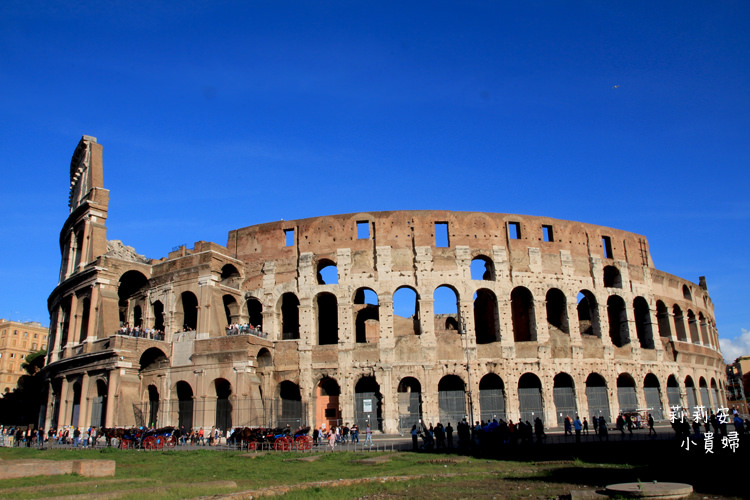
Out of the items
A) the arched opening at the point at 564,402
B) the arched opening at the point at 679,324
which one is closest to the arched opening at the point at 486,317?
the arched opening at the point at 564,402

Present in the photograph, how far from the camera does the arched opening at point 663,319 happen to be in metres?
39.2

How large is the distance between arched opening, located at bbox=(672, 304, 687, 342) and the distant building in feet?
258

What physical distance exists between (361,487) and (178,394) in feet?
75.4

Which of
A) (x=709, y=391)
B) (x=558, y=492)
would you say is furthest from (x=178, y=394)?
(x=709, y=391)

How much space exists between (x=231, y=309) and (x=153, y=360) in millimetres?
5082

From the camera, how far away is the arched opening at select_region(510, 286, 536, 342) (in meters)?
34.1

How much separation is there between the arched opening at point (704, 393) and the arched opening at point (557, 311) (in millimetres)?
11925

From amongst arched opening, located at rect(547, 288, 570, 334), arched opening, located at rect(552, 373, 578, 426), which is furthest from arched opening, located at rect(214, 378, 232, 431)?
arched opening, located at rect(547, 288, 570, 334)

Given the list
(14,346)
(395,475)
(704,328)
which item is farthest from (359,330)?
(14,346)

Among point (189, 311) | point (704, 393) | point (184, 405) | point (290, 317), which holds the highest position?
point (189, 311)

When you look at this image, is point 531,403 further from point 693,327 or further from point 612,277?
point 693,327

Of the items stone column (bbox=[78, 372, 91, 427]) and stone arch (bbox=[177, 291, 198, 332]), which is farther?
stone arch (bbox=[177, 291, 198, 332])

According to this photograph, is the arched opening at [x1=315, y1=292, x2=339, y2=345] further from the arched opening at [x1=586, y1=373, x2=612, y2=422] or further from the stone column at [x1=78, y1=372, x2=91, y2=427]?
the arched opening at [x1=586, y1=373, x2=612, y2=422]

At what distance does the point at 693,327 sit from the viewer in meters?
42.9
